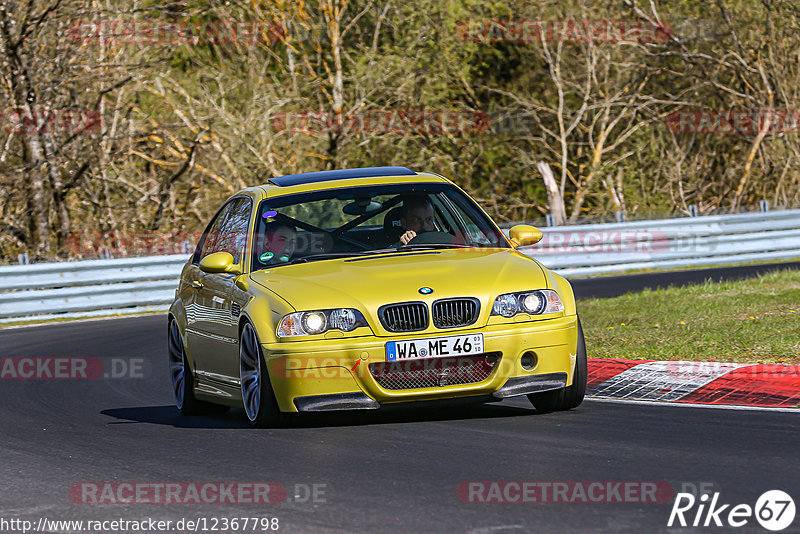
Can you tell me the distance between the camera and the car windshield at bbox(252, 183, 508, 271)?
27.8 ft

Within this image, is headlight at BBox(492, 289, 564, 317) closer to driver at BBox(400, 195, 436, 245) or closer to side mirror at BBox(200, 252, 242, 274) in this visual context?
driver at BBox(400, 195, 436, 245)

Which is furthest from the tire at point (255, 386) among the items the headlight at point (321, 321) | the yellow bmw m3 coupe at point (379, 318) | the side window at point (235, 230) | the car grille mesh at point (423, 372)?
the side window at point (235, 230)

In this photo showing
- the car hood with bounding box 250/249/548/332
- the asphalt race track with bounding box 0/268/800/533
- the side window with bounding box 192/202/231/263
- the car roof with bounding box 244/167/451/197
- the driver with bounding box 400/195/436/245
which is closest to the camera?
the asphalt race track with bounding box 0/268/800/533

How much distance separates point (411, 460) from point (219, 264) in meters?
2.40

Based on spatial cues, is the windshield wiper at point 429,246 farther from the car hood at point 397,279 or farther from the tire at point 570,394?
the tire at point 570,394

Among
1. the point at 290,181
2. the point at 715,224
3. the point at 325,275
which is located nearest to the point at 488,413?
the point at 325,275

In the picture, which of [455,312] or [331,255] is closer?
[455,312]

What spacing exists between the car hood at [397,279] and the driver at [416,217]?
49cm

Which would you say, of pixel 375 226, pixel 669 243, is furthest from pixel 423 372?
pixel 669 243

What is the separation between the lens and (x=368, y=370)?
7289 millimetres

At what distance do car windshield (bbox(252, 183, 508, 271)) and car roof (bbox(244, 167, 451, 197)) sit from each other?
0.19 feet

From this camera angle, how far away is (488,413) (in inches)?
322

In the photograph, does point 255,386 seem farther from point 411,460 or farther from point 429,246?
point 411,460

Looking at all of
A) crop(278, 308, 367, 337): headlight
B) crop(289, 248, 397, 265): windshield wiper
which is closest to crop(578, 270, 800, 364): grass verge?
crop(289, 248, 397, 265): windshield wiper
